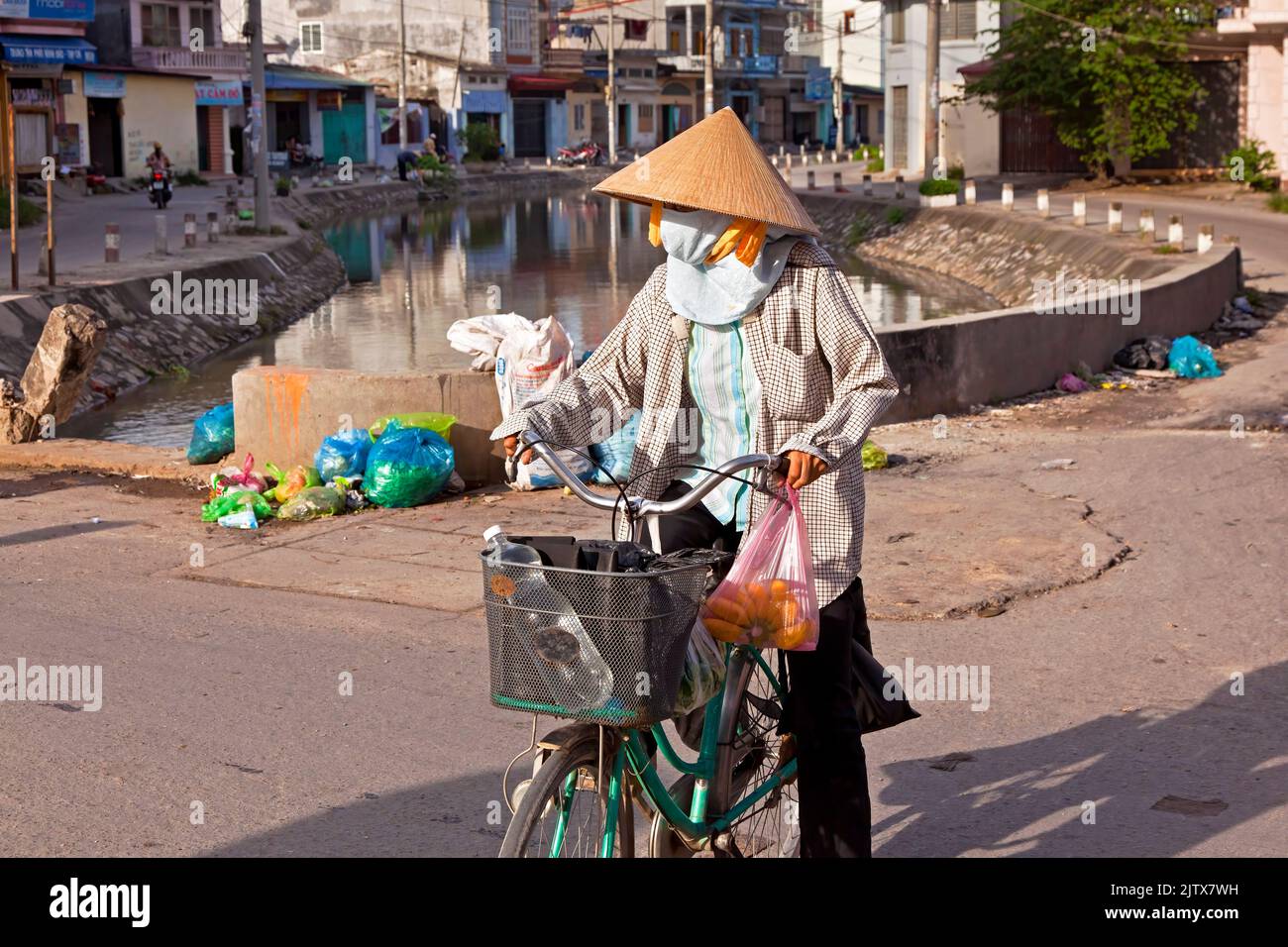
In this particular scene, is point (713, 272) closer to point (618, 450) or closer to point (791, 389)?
point (791, 389)

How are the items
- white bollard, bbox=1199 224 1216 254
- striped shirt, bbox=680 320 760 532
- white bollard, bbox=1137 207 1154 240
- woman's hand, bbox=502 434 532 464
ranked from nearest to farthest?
1. woman's hand, bbox=502 434 532 464
2. striped shirt, bbox=680 320 760 532
3. white bollard, bbox=1199 224 1216 254
4. white bollard, bbox=1137 207 1154 240

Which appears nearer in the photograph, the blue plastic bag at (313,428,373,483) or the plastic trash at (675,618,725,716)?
the plastic trash at (675,618,725,716)

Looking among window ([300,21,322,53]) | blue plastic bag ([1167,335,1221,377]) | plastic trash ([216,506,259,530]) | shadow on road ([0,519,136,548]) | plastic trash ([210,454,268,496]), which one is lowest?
shadow on road ([0,519,136,548])

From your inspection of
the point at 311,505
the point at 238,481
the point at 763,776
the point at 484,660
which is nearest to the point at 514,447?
the point at 763,776

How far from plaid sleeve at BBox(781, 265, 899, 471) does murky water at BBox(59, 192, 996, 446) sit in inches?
374

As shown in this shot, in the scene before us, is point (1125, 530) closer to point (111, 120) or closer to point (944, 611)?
point (944, 611)

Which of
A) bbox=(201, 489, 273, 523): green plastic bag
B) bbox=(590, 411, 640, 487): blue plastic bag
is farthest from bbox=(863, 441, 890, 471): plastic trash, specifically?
bbox=(201, 489, 273, 523): green plastic bag

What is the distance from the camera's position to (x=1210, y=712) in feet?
17.8

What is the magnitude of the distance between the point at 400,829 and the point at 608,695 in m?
1.58

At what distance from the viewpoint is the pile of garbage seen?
28.4 feet

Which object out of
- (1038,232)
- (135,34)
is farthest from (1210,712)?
(135,34)
